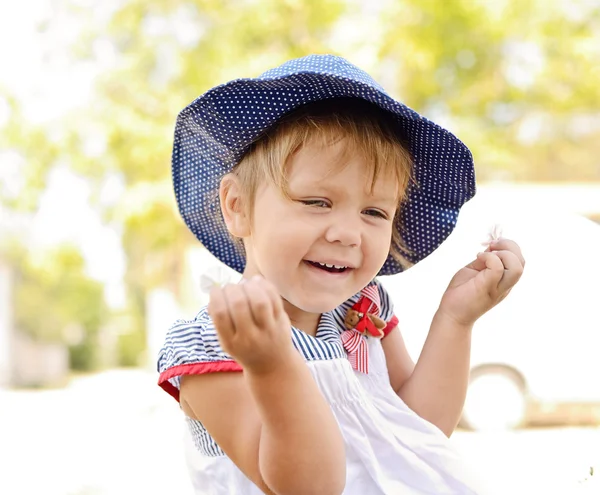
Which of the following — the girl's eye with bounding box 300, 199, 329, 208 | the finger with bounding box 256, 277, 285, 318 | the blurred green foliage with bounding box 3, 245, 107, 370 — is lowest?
the blurred green foliage with bounding box 3, 245, 107, 370

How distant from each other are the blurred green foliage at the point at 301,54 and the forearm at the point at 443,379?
19.1 ft

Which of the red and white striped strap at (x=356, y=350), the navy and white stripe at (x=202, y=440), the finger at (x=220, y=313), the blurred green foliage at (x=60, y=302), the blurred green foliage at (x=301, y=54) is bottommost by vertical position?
the blurred green foliage at (x=60, y=302)

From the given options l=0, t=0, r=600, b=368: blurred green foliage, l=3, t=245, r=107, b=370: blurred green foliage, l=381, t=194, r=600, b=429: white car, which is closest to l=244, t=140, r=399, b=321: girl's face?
l=381, t=194, r=600, b=429: white car

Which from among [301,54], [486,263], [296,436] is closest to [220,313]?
[296,436]

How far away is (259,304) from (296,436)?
0.62 feet

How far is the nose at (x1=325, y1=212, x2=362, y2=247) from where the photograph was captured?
1.10 metres

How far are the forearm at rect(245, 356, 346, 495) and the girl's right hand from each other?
0.04 meters

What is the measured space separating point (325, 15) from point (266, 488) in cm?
705

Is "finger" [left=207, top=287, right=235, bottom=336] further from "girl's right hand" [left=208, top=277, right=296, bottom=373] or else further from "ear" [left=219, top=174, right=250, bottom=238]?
"ear" [left=219, top=174, right=250, bottom=238]

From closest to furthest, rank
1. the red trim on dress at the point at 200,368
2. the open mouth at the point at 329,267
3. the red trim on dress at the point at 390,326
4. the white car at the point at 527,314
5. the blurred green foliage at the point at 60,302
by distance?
the red trim on dress at the point at 200,368, the open mouth at the point at 329,267, the red trim on dress at the point at 390,326, the white car at the point at 527,314, the blurred green foliage at the point at 60,302

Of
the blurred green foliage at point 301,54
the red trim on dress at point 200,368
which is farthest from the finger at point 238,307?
the blurred green foliage at point 301,54

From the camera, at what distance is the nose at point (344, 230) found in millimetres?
1102

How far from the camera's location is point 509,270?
51.6 inches

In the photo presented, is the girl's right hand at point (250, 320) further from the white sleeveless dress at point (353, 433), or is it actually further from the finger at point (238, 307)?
the white sleeveless dress at point (353, 433)
